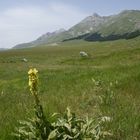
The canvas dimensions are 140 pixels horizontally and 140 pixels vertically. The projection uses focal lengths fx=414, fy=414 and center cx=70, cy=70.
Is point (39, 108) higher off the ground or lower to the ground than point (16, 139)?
higher

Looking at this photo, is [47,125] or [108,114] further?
[108,114]

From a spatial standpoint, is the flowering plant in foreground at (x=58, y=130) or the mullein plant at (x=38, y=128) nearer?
the mullein plant at (x=38, y=128)

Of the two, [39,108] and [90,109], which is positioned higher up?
[39,108]

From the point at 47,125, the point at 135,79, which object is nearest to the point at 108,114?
the point at 47,125

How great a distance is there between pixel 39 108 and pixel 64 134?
2.18 feet

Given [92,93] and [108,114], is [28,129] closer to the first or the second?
[108,114]

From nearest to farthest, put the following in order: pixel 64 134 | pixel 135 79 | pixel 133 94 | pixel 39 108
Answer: pixel 39 108 → pixel 64 134 → pixel 133 94 → pixel 135 79

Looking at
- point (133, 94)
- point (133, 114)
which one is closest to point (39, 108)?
point (133, 114)

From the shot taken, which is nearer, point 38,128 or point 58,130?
point 38,128

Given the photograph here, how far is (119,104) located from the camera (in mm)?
10133

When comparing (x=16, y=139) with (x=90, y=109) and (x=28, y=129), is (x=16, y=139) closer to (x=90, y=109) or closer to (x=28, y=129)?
(x=28, y=129)

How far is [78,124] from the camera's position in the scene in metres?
6.35

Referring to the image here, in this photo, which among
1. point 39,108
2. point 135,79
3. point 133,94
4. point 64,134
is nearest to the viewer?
point 39,108

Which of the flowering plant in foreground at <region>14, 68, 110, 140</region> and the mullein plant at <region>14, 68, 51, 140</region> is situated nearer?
the mullein plant at <region>14, 68, 51, 140</region>
